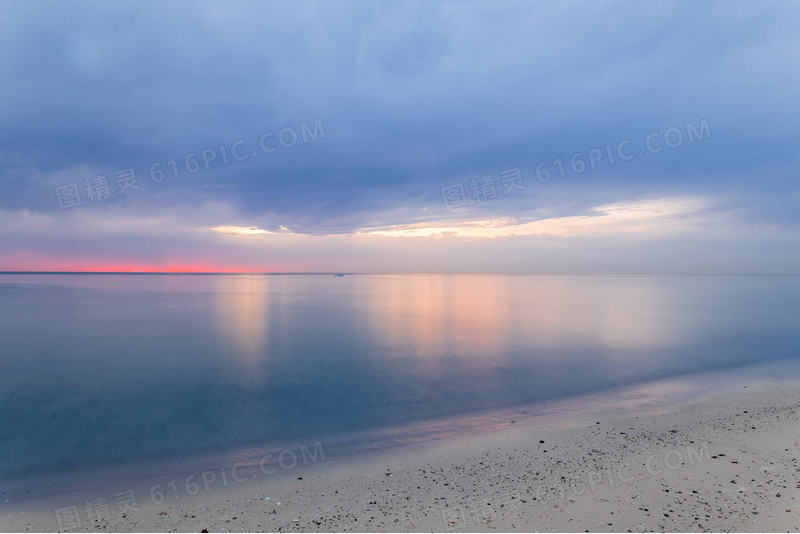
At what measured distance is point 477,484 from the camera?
25.6 feet

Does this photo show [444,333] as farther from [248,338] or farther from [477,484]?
[477,484]

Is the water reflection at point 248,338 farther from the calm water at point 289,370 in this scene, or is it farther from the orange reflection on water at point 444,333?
the orange reflection on water at point 444,333

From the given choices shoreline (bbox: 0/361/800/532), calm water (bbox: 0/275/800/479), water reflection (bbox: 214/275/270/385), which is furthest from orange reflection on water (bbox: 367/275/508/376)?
shoreline (bbox: 0/361/800/532)

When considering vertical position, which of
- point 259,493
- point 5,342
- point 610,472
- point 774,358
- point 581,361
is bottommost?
point 774,358

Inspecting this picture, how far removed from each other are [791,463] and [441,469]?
685 cm

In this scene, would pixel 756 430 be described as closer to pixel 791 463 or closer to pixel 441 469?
pixel 791 463

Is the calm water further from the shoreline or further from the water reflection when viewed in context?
the shoreline

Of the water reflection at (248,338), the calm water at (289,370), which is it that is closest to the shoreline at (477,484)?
the calm water at (289,370)

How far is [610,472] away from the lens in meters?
8.05

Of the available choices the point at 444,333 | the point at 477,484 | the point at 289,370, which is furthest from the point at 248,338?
the point at 477,484

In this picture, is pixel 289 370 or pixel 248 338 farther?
pixel 248 338

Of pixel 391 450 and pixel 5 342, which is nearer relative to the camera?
pixel 391 450

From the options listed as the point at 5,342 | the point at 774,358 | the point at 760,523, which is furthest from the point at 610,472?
the point at 5,342

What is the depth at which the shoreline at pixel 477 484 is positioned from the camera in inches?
261
